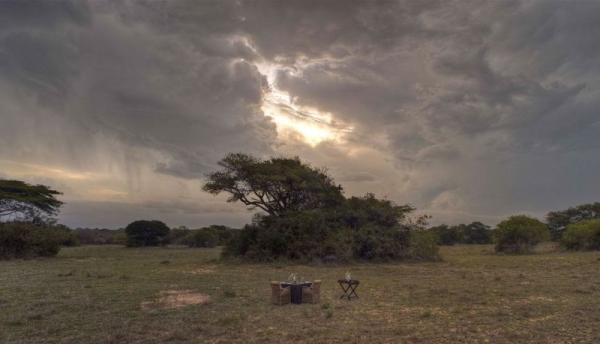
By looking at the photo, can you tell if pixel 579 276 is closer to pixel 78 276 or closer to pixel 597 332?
pixel 597 332

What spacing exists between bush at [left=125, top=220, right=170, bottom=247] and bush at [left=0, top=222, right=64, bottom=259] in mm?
21250

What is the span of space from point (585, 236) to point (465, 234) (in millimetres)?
31420

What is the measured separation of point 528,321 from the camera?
9.23m

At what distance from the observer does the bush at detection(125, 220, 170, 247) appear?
182ft

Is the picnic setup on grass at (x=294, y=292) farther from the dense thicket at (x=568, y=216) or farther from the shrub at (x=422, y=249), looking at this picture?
the dense thicket at (x=568, y=216)

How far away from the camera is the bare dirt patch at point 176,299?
1175 cm

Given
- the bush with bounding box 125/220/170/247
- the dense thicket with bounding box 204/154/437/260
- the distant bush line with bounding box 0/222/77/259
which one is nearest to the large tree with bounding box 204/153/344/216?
the dense thicket with bounding box 204/154/437/260

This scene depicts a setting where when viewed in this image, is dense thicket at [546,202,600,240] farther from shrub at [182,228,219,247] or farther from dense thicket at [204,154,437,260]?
shrub at [182,228,219,247]

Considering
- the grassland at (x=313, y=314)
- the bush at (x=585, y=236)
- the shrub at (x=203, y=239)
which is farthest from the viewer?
the shrub at (x=203, y=239)

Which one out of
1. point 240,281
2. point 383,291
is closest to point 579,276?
point 383,291

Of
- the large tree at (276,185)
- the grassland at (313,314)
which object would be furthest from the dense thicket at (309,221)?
the grassland at (313,314)

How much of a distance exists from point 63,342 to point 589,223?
40798 millimetres

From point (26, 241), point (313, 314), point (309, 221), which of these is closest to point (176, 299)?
point (313, 314)

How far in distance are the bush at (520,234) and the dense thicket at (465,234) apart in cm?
2518
